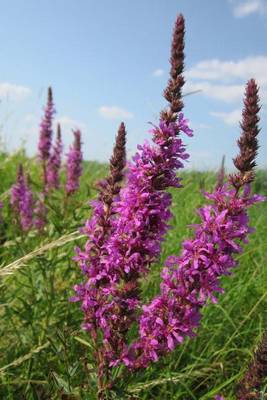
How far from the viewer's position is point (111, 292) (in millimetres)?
2459

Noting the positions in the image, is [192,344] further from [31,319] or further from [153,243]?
[153,243]

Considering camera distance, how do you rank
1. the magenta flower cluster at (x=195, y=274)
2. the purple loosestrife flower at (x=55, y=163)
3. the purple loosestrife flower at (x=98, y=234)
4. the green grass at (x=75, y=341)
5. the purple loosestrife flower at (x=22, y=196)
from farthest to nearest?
the purple loosestrife flower at (x=55, y=163) < the purple loosestrife flower at (x=22, y=196) < the green grass at (x=75, y=341) < the purple loosestrife flower at (x=98, y=234) < the magenta flower cluster at (x=195, y=274)

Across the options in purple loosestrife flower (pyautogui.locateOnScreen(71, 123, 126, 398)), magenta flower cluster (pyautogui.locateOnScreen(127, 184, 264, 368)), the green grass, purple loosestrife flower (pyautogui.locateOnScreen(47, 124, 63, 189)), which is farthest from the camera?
purple loosestrife flower (pyautogui.locateOnScreen(47, 124, 63, 189))

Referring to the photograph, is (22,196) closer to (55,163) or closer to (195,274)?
(55,163)

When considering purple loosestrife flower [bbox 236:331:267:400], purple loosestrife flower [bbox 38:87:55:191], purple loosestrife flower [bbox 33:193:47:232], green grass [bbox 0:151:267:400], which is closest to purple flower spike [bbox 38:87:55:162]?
purple loosestrife flower [bbox 38:87:55:191]

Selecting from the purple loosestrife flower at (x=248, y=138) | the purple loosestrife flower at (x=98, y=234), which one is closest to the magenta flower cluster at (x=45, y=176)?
the purple loosestrife flower at (x=98, y=234)

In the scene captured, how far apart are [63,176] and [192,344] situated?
30.9 ft

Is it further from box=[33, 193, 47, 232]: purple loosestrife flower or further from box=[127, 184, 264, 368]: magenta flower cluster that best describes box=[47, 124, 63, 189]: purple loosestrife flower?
box=[127, 184, 264, 368]: magenta flower cluster

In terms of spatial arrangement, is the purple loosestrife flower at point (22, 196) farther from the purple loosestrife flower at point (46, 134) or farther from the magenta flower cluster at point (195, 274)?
the magenta flower cluster at point (195, 274)

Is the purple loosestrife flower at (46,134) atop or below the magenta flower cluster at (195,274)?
atop

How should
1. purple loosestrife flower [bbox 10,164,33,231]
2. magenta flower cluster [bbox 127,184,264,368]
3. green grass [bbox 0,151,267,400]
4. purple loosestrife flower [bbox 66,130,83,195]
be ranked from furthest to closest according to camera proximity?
1. purple loosestrife flower [bbox 66,130,83,195]
2. purple loosestrife flower [bbox 10,164,33,231]
3. green grass [bbox 0,151,267,400]
4. magenta flower cluster [bbox 127,184,264,368]

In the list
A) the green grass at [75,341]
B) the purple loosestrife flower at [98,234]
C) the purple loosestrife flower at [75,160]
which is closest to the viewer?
the purple loosestrife flower at [98,234]

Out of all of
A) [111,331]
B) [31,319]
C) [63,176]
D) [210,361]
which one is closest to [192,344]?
[210,361]

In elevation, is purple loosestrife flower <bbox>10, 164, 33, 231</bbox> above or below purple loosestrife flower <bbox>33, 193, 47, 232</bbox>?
above
